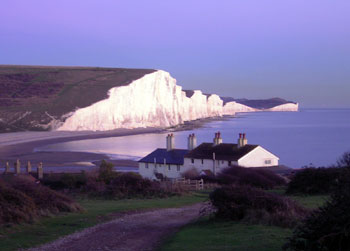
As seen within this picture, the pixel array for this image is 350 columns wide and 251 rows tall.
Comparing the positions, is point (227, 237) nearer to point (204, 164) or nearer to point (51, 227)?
point (51, 227)

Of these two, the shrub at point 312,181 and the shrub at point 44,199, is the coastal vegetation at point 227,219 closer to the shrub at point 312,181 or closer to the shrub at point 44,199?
the shrub at point 44,199

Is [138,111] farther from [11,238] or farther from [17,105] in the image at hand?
[11,238]

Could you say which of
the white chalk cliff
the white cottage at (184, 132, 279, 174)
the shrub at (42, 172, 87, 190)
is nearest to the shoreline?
the white chalk cliff

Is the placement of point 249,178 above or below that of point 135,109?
below

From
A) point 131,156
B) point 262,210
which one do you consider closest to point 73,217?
point 262,210

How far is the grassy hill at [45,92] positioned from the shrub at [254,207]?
67505 millimetres

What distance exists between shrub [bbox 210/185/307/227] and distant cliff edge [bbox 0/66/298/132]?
67560mm

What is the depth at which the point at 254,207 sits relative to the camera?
10.1 m

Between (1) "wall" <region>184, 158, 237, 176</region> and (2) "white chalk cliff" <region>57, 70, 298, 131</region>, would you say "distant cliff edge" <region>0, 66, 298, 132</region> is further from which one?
(1) "wall" <region>184, 158, 237, 176</region>

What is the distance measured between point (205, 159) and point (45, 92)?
7080 centimetres

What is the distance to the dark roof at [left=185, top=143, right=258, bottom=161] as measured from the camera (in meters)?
29.1

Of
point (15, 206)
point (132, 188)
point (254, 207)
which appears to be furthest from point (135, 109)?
point (254, 207)

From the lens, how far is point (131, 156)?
4719 centimetres

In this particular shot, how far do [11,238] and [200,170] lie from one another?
20.8 m
